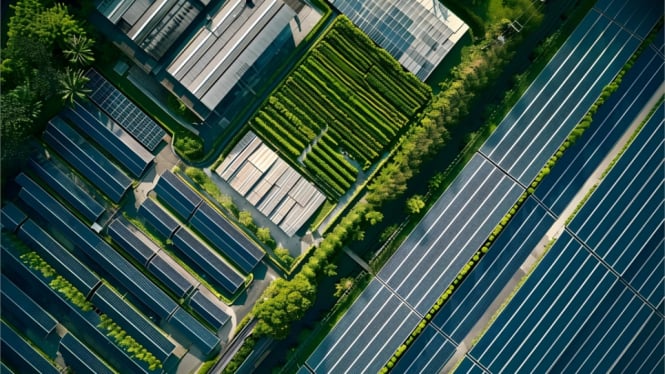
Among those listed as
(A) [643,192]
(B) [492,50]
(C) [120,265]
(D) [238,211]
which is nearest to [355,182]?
(D) [238,211]

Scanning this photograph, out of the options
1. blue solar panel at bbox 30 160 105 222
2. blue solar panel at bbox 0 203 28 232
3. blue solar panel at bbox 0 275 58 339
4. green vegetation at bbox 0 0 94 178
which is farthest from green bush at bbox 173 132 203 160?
blue solar panel at bbox 0 275 58 339

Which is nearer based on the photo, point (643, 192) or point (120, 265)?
point (120, 265)

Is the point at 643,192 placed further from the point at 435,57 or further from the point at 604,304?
the point at 435,57

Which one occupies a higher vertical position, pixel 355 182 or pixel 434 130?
pixel 434 130

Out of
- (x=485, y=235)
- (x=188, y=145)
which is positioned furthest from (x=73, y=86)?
(x=485, y=235)

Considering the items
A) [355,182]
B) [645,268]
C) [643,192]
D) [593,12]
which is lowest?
[355,182]

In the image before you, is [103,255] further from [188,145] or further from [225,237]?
[188,145]

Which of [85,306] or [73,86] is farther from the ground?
[73,86]
